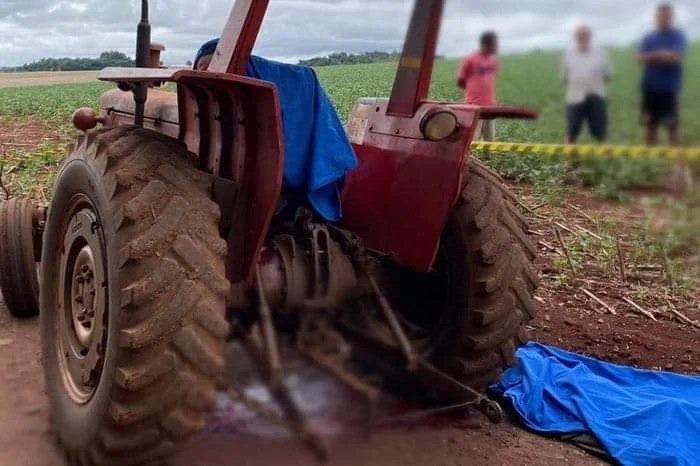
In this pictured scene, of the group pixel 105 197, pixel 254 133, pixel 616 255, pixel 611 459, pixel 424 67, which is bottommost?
pixel 611 459

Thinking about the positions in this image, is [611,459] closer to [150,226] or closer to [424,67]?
[424,67]

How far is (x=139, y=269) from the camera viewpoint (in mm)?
2371

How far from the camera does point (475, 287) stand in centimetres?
314

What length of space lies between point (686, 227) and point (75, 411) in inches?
97.8

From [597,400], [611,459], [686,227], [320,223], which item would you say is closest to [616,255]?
[597,400]

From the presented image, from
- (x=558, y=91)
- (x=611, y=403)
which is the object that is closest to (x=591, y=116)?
(x=558, y=91)

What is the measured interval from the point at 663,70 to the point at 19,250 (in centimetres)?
442

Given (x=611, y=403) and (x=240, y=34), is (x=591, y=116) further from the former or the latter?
(x=611, y=403)

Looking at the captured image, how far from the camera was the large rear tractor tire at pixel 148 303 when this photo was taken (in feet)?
7.69

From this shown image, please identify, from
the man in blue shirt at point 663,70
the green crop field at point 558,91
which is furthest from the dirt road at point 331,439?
the man in blue shirt at point 663,70

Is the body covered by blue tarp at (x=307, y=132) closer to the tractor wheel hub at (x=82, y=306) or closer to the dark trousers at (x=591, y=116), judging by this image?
the tractor wheel hub at (x=82, y=306)

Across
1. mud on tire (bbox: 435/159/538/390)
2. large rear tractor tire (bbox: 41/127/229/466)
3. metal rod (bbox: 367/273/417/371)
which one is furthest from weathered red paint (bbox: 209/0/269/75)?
mud on tire (bbox: 435/159/538/390)

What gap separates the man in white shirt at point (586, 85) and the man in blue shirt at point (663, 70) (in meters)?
0.03

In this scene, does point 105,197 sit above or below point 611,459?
above
